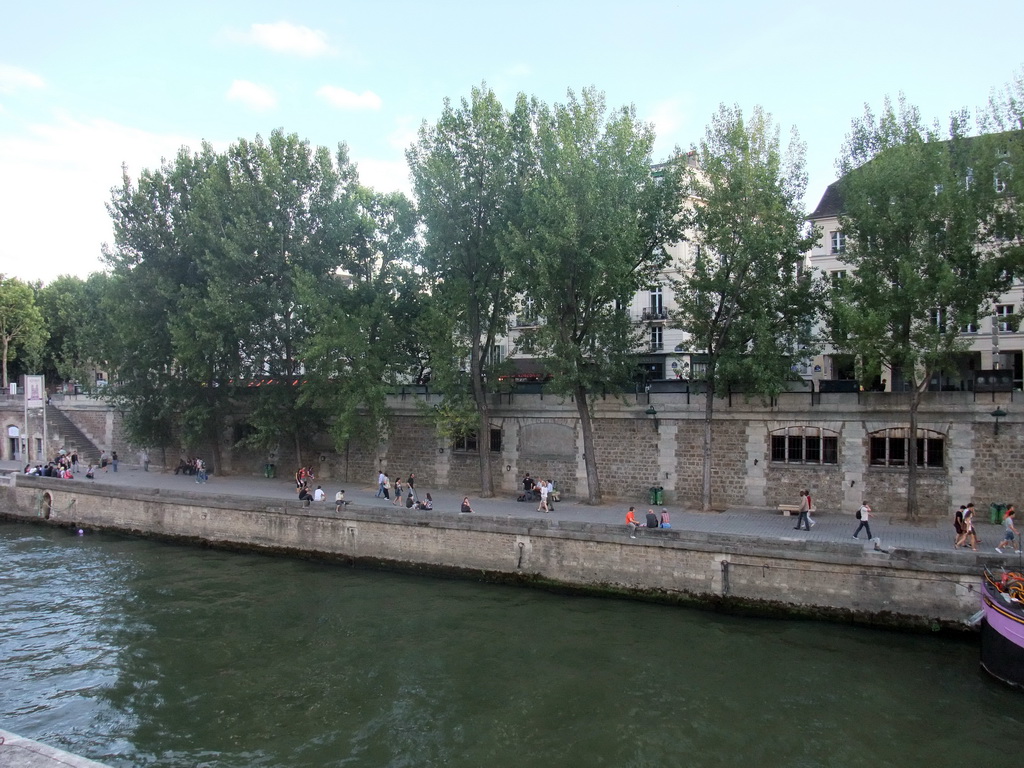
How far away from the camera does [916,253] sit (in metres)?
20.6

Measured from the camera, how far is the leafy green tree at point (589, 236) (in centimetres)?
2334

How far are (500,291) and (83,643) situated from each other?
1618 centimetres

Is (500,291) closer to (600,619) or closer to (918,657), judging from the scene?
(600,619)

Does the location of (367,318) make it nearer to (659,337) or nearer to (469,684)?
(659,337)

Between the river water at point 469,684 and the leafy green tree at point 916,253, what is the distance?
7850 mm

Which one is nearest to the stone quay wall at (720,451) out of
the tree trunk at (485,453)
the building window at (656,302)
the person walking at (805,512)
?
the tree trunk at (485,453)

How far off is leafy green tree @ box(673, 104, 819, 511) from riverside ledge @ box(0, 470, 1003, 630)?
5.02 metres

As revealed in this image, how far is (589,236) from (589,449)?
729cm

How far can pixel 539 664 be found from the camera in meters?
16.0

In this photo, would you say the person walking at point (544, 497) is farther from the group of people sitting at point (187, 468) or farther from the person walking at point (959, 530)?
the group of people sitting at point (187, 468)

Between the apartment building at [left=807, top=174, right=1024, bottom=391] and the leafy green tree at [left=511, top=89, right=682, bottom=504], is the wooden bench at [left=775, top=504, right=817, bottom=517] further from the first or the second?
the leafy green tree at [left=511, top=89, right=682, bottom=504]

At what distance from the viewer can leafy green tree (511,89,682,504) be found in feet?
76.6

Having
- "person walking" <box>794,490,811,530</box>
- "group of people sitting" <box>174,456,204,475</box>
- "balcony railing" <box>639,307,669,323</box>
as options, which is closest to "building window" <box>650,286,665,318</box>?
"balcony railing" <box>639,307,669,323</box>

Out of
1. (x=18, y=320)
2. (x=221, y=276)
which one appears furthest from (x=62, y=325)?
(x=221, y=276)
